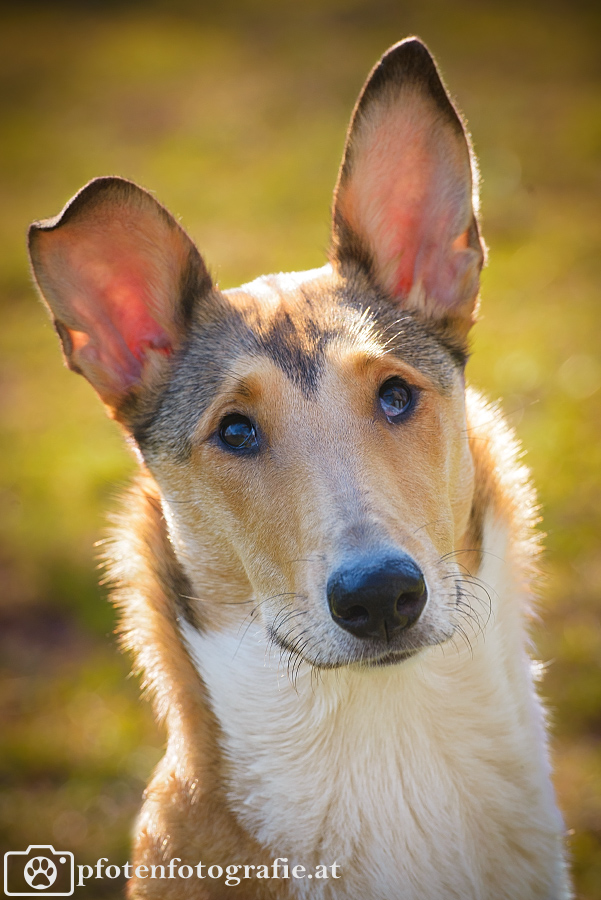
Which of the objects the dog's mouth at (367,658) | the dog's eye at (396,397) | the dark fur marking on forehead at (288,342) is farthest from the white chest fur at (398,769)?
the dark fur marking on forehead at (288,342)

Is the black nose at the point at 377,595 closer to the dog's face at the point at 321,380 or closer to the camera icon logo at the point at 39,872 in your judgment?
the dog's face at the point at 321,380

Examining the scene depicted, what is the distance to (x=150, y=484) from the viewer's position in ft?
12.1

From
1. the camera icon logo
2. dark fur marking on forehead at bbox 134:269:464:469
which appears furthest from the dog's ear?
the camera icon logo

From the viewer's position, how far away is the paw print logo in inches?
181

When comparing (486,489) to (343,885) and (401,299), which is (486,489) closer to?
(401,299)

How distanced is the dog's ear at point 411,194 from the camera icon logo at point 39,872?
Result: 3616mm

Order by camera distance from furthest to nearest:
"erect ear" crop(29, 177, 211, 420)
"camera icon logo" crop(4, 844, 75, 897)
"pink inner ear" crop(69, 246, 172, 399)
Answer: "camera icon logo" crop(4, 844, 75, 897), "pink inner ear" crop(69, 246, 172, 399), "erect ear" crop(29, 177, 211, 420)

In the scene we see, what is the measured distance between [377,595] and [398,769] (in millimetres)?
971

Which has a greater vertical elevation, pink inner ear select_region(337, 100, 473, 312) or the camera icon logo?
pink inner ear select_region(337, 100, 473, 312)

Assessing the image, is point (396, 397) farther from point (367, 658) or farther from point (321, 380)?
point (367, 658)

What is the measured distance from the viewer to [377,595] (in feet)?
8.38

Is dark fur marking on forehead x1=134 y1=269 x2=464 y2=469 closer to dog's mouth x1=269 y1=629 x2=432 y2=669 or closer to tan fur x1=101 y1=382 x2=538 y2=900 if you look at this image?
tan fur x1=101 y1=382 x2=538 y2=900

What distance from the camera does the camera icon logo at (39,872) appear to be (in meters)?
4.55

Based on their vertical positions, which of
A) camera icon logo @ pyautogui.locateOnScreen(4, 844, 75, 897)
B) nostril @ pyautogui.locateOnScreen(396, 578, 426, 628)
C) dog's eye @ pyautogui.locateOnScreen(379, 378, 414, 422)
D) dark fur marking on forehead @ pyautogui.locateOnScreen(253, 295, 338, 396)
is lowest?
camera icon logo @ pyautogui.locateOnScreen(4, 844, 75, 897)
